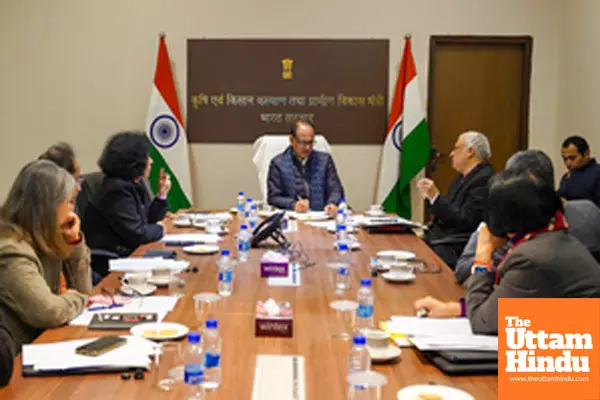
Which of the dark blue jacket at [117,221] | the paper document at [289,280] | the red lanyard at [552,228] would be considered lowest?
the paper document at [289,280]

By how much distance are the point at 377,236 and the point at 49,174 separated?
196 centimetres

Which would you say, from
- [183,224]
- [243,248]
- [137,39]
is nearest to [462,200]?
[243,248]

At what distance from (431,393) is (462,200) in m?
2.35

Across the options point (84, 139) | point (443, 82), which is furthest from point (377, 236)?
point (84, 139)

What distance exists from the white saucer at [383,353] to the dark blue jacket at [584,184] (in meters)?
3.45

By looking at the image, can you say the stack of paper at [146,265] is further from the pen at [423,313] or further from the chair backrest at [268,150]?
the chair backrest at [268,150]

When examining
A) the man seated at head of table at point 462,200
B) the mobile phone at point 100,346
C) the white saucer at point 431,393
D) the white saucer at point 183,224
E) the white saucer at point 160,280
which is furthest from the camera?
the white saucer at point 183,224

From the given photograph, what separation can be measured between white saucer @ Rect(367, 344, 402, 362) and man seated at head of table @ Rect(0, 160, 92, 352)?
3.05 ft

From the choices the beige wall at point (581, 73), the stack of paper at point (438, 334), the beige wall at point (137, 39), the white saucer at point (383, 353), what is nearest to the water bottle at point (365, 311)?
the stack of paper at point (438, 334)

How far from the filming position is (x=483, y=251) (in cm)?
249

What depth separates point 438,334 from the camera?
1.91 m

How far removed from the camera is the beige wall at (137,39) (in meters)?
5.89

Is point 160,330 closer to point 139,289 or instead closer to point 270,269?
point 139,289

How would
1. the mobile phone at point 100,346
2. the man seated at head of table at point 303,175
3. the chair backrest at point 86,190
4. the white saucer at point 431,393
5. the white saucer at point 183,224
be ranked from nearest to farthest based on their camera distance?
the white saucer at point 431,393
the mobile phone at point 100,346
the chair backrest at point 86,190
the white saucer at point 183,224
the man seated at head of table at point 303,175
